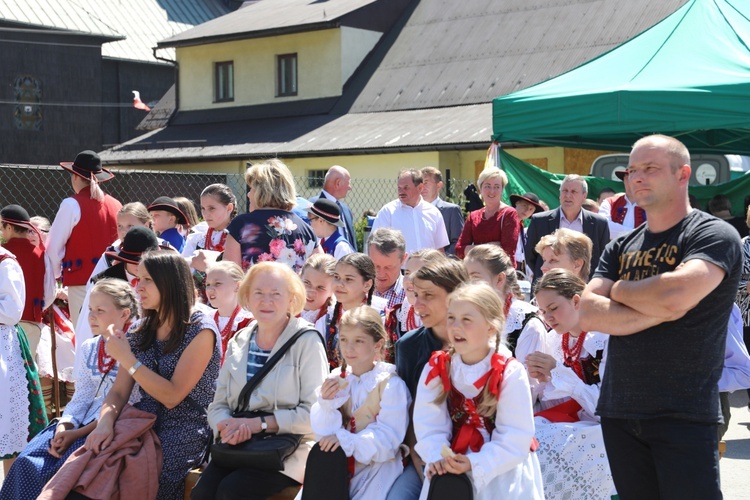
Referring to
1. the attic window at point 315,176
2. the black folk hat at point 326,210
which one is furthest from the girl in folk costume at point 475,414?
the attic window at point 315,176

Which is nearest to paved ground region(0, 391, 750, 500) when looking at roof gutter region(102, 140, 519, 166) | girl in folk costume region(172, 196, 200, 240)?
girl in folk costume region(172, 196, 200, 240)

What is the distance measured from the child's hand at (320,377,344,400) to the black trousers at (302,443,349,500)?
0.25 meters

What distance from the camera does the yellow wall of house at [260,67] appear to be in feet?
89.8

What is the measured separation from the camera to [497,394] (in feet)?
13.7

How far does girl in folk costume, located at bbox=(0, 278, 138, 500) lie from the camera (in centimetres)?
507

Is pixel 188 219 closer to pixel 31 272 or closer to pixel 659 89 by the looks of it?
pixel 31 272

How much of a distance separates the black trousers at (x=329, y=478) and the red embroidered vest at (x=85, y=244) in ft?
14.5

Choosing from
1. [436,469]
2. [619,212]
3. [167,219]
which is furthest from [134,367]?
[619,212]

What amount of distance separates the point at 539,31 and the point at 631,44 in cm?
1519

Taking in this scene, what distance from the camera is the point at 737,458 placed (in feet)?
23.0

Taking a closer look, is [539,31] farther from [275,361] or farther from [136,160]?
[275,361]

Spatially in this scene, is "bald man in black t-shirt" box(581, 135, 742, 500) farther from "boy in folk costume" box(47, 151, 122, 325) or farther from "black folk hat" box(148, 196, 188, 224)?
"boy in folk costume" box(47, 151, 122, 325)

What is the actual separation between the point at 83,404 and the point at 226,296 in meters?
1.09

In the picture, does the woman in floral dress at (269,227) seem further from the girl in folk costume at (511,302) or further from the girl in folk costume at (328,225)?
the girl in folk costume at (511,302)
